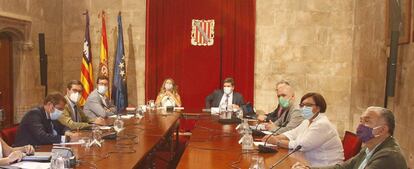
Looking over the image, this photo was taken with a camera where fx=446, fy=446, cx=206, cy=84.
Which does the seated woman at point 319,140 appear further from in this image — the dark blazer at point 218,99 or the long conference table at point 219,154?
the dark blazer at point 218,99

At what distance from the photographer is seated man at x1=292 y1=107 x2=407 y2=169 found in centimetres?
266

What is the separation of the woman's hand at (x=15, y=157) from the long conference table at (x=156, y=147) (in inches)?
16.1

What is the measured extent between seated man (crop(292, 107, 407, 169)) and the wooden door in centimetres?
593

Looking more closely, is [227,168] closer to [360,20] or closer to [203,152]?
[203,152]

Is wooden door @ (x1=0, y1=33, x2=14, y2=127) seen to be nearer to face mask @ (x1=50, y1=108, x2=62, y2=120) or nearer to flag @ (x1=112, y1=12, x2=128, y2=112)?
flag @ (x1=112, y1=12, x2=128, y2=112)

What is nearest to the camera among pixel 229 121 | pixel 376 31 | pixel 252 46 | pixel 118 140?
pixel 118 140

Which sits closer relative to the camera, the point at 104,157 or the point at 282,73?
the point at 104,157

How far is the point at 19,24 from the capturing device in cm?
723

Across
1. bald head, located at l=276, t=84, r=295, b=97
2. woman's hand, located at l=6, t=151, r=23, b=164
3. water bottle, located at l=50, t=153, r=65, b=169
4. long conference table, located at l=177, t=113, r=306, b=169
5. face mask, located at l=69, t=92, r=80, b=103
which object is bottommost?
long conference table, located at l=177, t=113, r=306, b=169

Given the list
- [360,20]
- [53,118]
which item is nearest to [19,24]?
[53,118]

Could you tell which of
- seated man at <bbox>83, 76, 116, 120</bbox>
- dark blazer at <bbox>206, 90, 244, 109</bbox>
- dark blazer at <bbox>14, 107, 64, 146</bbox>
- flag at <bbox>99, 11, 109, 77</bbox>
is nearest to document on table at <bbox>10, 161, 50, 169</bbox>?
dark blazer at <bbox>14, 107, 64, 146</bbox>

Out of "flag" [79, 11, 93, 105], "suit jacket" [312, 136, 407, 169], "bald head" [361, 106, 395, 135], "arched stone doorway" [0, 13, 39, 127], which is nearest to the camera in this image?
"suit jacket" [312, 136, 407, 169]

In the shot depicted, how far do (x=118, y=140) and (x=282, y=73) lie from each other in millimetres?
5247

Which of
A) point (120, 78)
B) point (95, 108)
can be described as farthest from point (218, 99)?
point (95, 108)
